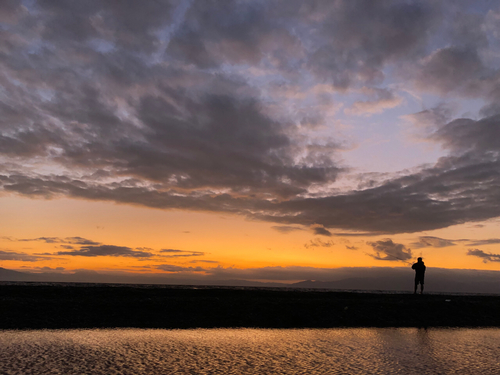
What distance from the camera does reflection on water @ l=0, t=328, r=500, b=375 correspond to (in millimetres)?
9578

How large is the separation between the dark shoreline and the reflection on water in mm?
1924

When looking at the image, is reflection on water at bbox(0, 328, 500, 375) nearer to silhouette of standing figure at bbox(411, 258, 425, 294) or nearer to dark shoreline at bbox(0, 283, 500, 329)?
dark shoreline at bbox(0, 283, 500, 329)

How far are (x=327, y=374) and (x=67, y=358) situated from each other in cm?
742

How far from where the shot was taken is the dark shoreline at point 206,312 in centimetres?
1658

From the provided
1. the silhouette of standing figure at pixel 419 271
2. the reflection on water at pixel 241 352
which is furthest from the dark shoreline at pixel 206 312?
the silhouette of standing figure at pixel 419 271

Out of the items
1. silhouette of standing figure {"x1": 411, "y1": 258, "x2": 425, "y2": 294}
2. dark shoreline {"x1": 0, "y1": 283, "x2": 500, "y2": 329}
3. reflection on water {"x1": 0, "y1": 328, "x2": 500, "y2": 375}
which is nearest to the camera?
reflection on water {"x1": 0, "y1": 328, "x2": 500, "y2": 375}

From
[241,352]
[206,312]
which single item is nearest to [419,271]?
[206,312]

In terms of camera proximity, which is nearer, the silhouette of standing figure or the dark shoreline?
the dark shoreline

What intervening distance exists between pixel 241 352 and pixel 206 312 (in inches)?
308

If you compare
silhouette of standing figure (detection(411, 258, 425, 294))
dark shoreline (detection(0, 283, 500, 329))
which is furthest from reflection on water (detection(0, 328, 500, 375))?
silhouette of standing figure (detection(411, 258, 425, 294))

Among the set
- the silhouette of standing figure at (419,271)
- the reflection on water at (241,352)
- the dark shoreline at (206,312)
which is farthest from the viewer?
the silhouette of standing figure at (419,271)

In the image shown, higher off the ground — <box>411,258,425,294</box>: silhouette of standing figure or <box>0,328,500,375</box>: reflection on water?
<box>411,258,425,294</box>: silhouette of standing figure

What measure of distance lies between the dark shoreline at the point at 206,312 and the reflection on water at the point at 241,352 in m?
1.92

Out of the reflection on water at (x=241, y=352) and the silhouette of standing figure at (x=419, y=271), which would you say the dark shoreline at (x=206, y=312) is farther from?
the silhouette of standing figure at (x=419, y=271)
